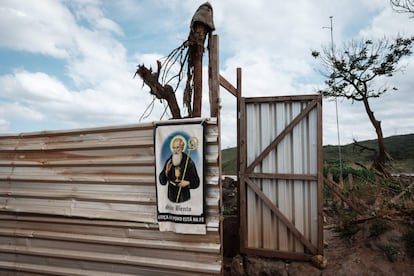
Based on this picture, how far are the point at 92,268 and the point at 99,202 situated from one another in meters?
0.92

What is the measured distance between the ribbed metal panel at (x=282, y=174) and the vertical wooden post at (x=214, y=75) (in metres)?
0.90

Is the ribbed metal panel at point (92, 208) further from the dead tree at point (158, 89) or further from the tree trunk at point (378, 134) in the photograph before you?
the tree trunk at point (378, 134)

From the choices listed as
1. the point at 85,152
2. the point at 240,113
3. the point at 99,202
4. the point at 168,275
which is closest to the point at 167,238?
the point at 168,275

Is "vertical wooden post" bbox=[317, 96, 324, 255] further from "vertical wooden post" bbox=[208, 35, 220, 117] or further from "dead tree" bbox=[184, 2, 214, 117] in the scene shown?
"dead tree" bbox=[184, 2, 214, 117]

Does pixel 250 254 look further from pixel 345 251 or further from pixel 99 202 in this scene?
pixel 99 202

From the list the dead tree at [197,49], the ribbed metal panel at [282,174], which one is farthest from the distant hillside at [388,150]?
the dead tree at [197,49]

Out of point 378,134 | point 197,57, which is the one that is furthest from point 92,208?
point 378,134

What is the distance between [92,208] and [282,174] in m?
2.75

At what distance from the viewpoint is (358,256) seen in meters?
4.21

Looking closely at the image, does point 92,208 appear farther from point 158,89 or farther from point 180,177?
point 158,89

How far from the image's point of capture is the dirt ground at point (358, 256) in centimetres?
399

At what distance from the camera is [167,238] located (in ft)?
12.2

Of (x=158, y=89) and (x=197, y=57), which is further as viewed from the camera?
(x=158, y=89)

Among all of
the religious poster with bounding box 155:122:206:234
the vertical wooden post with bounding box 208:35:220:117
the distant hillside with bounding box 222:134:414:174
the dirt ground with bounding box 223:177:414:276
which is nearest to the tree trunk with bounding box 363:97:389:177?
the distant hillside with bounding box 222:134:414:174
